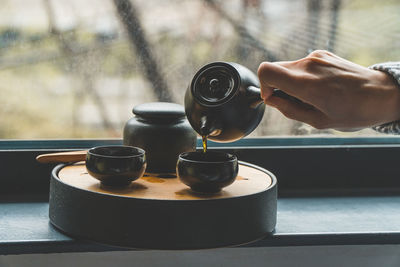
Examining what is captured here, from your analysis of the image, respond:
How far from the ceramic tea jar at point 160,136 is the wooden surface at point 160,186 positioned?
0.12ft

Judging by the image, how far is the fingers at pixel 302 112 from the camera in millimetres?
817

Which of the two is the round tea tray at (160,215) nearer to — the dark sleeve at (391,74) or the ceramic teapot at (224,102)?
the ceramic teapot at (224,102)

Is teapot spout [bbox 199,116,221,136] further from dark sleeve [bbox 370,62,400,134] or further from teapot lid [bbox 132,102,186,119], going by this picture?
dark sleeve [bbox 370,62,400,134]

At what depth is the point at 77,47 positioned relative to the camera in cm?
121

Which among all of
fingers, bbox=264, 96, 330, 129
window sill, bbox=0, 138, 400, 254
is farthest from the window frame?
fingers, bbox=264, 96, 330, 129

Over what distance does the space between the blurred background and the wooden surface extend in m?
0.23

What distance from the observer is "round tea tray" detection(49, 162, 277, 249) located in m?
0.85

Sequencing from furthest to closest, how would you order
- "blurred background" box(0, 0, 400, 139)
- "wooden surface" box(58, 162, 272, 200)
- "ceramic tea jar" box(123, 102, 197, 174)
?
"blurred background" box(0, 0, 400, 139), "ceramic tea jar" box(123, 102, 197, 174), "wooden surface" box(58, 162, 272, 200)

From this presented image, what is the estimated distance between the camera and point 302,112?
2.73ft

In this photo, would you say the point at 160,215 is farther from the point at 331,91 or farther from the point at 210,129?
the point at 331,91

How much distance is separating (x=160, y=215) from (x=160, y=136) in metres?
0.23

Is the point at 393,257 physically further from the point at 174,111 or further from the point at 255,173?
the point at 174,111

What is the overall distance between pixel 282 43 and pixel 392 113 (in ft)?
1.58

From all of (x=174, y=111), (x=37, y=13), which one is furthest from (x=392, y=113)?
(x=37, y=13)
